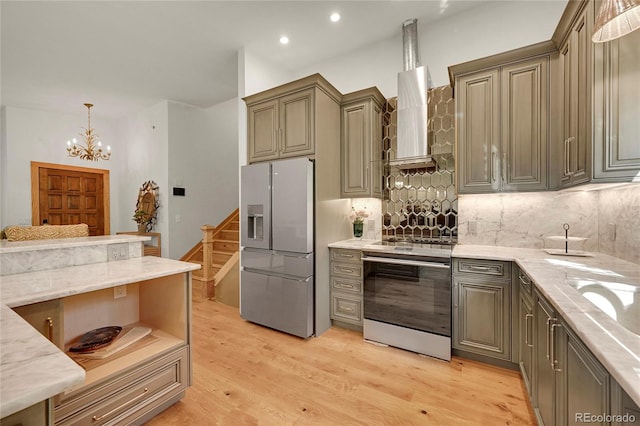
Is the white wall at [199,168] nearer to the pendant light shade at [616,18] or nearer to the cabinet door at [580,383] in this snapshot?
the pendant light shade at [616,18]

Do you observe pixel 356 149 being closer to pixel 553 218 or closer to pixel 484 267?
pixel 484 267

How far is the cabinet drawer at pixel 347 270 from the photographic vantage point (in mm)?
2828

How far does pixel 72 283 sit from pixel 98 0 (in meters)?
2.81

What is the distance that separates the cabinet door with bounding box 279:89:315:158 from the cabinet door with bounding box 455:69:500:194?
4.59 feet

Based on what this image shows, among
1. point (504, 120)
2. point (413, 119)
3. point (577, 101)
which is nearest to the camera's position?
point (577, 101)

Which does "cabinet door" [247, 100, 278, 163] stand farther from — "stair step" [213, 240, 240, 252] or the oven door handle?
"stair step" [213, 240, 240, 252]

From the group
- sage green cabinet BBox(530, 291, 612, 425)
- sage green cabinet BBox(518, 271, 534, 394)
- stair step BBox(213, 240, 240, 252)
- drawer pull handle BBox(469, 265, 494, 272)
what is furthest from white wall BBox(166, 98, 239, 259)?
sage green cabinet BBox(530, 291, 612, 425)

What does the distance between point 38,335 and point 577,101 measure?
299 cm

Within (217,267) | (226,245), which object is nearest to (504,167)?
(217,267)

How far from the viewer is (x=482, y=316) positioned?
2213 millimetres

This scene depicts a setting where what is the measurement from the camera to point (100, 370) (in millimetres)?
1490

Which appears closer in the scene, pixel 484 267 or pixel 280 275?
pixel 484 267

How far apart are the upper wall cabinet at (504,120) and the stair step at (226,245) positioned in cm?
379

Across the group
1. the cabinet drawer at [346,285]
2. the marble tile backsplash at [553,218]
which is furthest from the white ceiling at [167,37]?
the cabinet drawer at [346,285]
